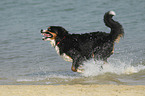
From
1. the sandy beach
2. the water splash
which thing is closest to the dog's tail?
the water splash

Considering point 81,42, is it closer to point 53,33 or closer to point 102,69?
point 53,33

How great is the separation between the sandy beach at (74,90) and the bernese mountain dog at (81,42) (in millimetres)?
1110

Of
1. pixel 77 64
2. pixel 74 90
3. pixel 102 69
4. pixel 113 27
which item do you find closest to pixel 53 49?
pixel 77 64

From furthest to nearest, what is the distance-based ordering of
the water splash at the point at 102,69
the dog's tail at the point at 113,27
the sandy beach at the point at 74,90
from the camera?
the water splash at the point at 102,69
the dog's tail at the point at 113,27
the sandy beach at the point at 74,90

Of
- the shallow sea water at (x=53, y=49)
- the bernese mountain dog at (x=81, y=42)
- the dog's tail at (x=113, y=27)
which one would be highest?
the dog's tail at (x=113, y=27)

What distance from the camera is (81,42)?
5.86 m

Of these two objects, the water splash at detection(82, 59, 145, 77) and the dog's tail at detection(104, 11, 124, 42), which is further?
the water splash at detection(82, 59, 145, 77)

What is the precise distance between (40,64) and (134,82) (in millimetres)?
2719

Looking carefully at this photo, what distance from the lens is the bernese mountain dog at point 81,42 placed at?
5.76 metres

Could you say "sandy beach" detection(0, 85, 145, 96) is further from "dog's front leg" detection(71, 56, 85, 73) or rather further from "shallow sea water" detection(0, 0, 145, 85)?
"dog's front leg" detection(71, 56, 85, 73)

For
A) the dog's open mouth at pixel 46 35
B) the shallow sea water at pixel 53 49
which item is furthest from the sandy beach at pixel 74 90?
the dog's open mouth at pixel 46 35

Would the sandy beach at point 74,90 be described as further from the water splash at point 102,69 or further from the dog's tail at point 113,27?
the dog's tail at point 113,27

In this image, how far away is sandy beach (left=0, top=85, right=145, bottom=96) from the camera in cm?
425

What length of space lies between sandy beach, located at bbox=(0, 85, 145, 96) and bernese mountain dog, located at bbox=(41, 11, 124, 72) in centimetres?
111
